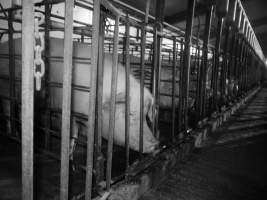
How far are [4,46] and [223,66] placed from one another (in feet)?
18.9

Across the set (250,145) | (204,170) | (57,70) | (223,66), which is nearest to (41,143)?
(57,70)

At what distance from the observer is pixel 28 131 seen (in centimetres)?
120

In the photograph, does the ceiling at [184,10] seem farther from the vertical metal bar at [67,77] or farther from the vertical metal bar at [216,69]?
the vertical metal bar at [67,77]

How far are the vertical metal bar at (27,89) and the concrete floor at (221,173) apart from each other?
1654 mm

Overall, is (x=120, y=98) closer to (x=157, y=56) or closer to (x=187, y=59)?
(x=157, y=56)

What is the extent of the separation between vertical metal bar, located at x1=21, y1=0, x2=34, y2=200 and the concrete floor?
5.43ft

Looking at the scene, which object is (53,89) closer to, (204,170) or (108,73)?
(108,73)

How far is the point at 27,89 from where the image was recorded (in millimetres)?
1159

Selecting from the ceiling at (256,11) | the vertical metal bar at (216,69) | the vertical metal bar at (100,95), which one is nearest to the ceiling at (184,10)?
the ceiling at (256,11)

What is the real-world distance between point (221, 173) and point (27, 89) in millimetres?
2906

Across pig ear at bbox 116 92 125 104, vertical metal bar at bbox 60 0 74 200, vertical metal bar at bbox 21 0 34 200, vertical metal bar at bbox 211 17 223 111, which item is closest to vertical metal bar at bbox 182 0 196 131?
pig ear at bbox 116 92 125 104

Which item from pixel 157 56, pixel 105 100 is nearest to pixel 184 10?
pixel 157 56

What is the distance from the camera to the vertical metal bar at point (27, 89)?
1125 mm

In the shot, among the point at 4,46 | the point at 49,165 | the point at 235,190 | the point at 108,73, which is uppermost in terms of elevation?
the point at 4,46
